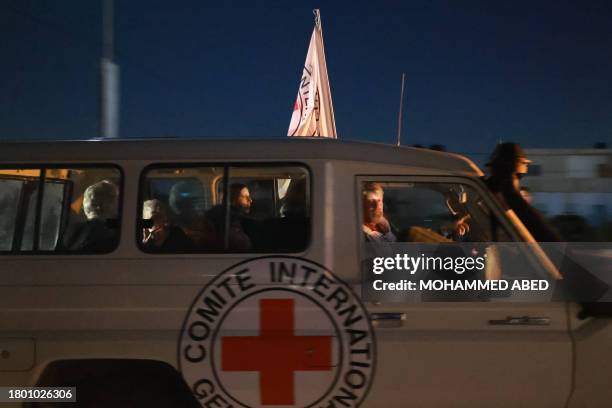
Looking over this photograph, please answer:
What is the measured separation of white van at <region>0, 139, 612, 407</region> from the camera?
123 inches

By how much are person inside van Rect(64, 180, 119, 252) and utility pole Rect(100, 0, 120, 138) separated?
373 centimetres

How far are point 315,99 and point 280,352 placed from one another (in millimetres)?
6088

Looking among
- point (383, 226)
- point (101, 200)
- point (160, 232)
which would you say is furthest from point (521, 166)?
point (101, 200)

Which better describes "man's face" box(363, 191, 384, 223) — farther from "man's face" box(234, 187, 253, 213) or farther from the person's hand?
"man's face" box(234, 187, 253, 213)

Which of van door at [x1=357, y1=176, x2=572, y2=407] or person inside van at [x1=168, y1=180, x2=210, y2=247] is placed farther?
person inside van at [x1=168, y1=180, x2=210, y2=247]

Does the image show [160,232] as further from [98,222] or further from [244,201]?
[244,201]

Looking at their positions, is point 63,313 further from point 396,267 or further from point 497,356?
point 497,356

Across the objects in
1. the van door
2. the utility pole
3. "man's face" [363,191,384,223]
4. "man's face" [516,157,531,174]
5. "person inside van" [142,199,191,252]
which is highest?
the utility pole

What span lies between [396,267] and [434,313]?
31cm

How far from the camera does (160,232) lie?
3.29 meters

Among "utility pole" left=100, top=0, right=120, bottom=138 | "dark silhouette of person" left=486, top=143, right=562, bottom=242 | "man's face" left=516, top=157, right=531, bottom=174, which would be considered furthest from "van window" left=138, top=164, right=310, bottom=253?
"utility pole" left=100, top=0, right=120, bottom=138

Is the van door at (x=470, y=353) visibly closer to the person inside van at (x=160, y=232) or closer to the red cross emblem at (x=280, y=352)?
the red cross emblem at (x=280, y=352)

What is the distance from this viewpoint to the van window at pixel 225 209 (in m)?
3.25

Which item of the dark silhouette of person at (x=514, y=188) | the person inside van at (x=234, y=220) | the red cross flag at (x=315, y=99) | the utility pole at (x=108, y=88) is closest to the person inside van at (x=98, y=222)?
the person inside van at (x=234, y=220)
